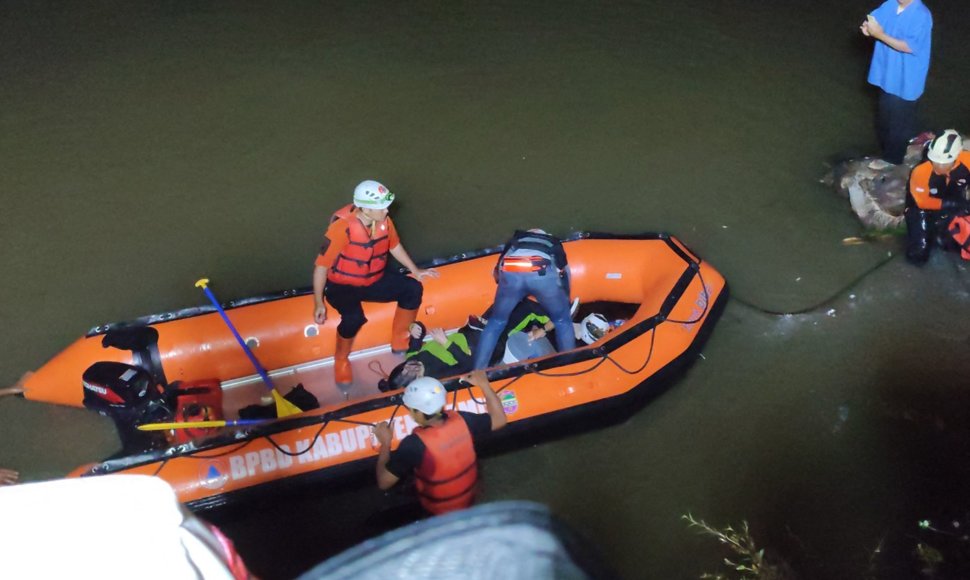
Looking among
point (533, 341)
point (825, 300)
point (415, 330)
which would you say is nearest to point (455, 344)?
point (415, 330)

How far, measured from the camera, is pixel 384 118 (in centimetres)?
627

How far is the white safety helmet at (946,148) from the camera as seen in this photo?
4324 mm

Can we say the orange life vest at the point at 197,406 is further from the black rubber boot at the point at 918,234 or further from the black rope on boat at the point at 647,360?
the black rubber boot at the point at 918,234

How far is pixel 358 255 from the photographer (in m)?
3.80

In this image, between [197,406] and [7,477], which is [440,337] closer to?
[197,406]

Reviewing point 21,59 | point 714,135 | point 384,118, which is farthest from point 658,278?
point 21,59

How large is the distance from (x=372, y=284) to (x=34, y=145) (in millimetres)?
3716

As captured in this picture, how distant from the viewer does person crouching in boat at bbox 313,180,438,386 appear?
3.72 meters

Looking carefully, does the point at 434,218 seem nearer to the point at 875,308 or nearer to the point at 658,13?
the point at 875,308

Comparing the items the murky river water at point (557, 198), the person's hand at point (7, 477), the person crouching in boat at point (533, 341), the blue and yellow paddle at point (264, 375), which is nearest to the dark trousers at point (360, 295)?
the blue and yellow paddle at point (264, 375)

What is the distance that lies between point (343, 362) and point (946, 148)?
3.42m

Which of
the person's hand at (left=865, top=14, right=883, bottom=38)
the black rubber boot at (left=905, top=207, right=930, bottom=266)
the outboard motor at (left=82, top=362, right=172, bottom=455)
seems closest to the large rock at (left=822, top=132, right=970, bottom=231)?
the black rubber boot at (left=905, top=207, right=930, bottom=266)

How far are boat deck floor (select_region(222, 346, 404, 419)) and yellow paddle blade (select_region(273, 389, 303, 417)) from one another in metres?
0.19

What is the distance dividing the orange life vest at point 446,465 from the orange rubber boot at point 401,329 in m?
1.23
